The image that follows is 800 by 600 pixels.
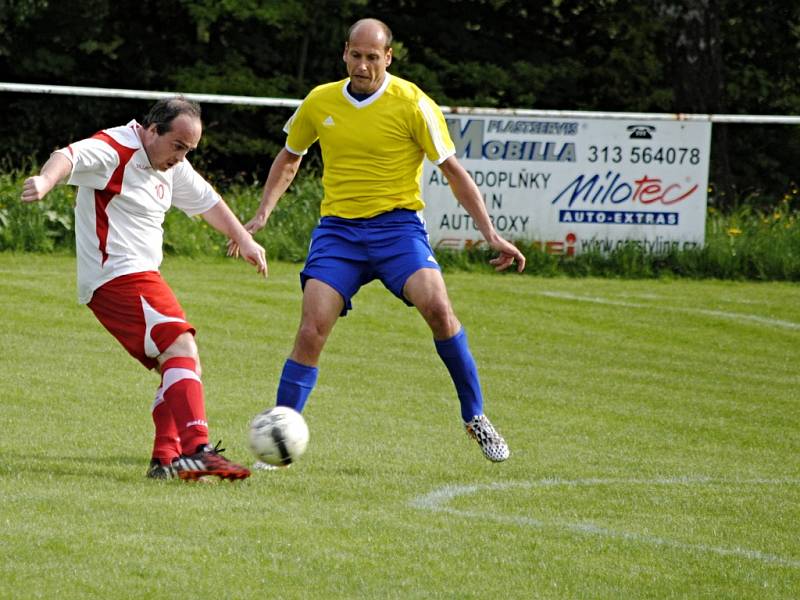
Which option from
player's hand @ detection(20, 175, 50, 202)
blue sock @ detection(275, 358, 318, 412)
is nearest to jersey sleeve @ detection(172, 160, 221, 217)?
blue sock @ detection(275, 358, 318, 412)

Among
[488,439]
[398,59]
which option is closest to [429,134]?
[488,439]

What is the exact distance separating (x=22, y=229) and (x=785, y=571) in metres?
11.7

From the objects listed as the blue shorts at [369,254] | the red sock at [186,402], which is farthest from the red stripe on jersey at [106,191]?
the blue shorts at [369,254]

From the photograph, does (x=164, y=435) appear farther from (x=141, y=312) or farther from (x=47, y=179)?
(x=47, y=179)

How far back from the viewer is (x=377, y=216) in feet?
24.9

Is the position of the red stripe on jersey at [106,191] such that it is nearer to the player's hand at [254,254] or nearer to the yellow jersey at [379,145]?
the player's hand at [254,254]

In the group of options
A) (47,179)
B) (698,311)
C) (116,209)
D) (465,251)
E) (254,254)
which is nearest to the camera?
(47,179)

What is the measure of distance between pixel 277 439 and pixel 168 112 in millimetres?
1553

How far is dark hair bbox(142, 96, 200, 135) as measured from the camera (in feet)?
22.6

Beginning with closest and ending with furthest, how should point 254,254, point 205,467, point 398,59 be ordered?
1. point 205,467
2. point 254,254
3. point 398,59

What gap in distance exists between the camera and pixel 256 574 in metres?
5.04

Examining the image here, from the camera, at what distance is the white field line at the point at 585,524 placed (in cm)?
577

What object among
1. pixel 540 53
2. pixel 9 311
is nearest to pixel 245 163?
pixel 540 53

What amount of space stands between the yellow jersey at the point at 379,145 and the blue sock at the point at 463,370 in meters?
0.71
